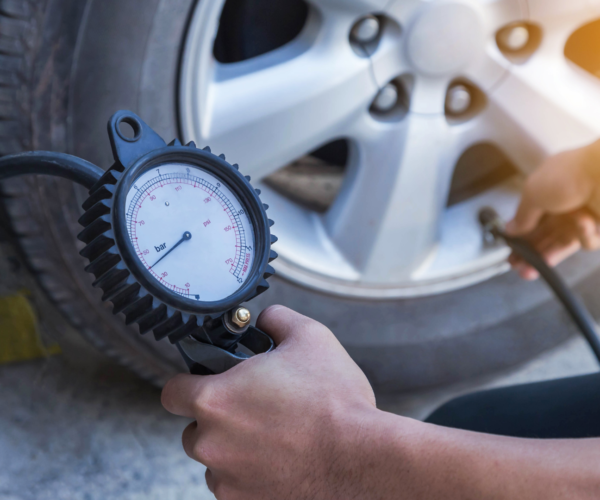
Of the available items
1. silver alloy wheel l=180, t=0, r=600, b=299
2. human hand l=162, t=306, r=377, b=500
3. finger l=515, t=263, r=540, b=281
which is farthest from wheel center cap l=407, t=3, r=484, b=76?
human hand l=162, t=306, r=377, b=500

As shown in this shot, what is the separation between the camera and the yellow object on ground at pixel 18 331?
47.1 inches

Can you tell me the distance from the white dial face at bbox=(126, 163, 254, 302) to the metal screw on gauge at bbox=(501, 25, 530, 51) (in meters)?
0.76

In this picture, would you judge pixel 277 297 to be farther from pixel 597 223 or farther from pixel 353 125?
pixel 597 223

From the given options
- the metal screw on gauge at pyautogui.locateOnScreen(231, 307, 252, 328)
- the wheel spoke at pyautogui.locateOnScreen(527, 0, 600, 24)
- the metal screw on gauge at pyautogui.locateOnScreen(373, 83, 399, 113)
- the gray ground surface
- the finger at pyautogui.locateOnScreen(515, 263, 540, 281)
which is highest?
the wheel spoke at pyautogui.locateOnScreen(527, 0, 600, 24)

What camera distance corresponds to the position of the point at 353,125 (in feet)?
3.75

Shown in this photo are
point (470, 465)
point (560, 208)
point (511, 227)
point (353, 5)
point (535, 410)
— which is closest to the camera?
point (470, 465)

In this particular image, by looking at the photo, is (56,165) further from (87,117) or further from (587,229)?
(587,229)

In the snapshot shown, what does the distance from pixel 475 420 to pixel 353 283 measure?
410 mm

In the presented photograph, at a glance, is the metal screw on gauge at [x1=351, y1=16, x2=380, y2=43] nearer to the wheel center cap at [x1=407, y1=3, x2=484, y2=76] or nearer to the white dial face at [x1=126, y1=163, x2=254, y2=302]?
the wheel center cap at [x1=407, y1=3, x2=484, y2=76]

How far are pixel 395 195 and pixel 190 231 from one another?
0.64m

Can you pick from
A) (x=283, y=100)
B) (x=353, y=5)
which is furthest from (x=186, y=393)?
(x=353, y=5)

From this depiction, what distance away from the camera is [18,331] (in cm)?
120

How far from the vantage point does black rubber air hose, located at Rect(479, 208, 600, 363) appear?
117 centimetres

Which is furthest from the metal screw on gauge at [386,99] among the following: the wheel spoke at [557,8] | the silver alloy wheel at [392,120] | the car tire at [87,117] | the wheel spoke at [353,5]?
the car tire at [87,117]
